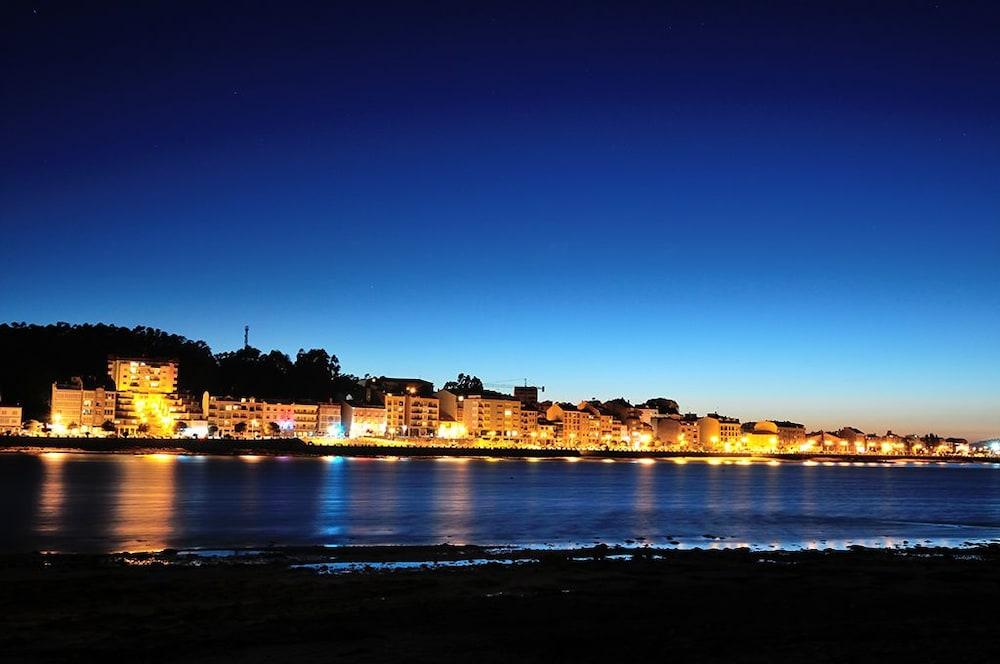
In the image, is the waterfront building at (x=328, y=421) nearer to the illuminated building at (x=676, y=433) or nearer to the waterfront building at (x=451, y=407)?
the waterfront building at (x=451, y=407)

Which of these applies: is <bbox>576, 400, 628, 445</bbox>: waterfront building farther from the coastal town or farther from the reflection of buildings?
the reflection of buildings

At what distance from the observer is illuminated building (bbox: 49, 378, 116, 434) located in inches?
5162

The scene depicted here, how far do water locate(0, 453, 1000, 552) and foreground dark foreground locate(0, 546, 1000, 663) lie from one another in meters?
8.18

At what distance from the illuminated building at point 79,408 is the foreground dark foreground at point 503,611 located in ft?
394

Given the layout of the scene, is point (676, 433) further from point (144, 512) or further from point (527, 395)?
point (144, 512)

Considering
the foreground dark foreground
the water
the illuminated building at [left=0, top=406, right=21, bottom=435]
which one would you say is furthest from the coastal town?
the foreground dark foreground

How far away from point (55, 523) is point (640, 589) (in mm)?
25091

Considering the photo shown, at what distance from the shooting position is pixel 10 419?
127 metres

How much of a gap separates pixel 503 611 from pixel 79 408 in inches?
5196

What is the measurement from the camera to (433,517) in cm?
3953

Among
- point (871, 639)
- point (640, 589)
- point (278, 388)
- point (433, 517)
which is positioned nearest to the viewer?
point (871, 639)

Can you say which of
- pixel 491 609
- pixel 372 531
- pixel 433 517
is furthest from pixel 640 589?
pixel 433 517

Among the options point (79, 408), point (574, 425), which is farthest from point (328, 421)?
point (574, 425)

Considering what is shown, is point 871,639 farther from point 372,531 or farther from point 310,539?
point 372,531
